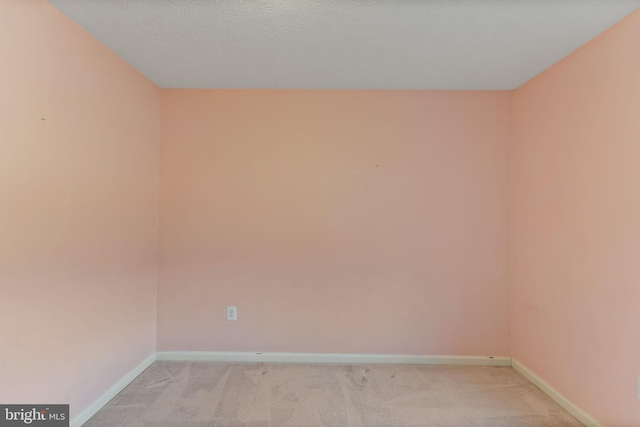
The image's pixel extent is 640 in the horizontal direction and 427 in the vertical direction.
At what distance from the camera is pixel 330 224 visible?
2.34 meters

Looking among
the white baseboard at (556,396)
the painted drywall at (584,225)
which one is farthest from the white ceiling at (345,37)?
the white baseboard at (556,396)

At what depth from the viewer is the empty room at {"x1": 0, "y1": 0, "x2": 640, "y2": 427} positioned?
140cm

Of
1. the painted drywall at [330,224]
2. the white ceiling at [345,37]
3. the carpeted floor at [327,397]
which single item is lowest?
the carpeted floor at [327,397]

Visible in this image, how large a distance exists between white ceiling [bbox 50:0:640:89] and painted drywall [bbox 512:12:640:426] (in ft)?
0.71

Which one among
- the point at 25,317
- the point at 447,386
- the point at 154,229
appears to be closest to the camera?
the point at 25,317

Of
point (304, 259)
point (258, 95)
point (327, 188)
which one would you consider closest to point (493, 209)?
point (327, 188)

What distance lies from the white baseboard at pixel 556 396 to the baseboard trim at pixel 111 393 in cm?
290

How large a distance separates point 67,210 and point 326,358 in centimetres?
203

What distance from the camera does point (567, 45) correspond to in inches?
66.2

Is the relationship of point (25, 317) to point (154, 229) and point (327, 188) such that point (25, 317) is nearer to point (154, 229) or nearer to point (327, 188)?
point (154, 229)

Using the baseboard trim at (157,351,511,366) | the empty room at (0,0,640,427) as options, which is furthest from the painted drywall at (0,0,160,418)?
the baseboard trim at (157,351,511,366)

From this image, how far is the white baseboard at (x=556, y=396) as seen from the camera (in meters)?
1.62

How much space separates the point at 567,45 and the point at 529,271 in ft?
4.96

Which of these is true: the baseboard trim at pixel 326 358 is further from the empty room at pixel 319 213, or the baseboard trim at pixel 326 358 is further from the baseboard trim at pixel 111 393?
the baseboard trim at pixel 111 393
